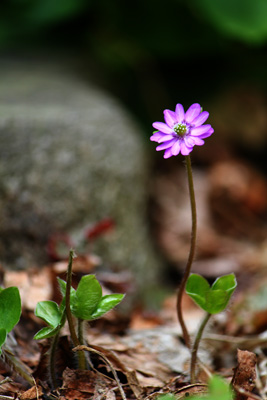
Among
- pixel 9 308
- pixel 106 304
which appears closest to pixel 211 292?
pixel 106 304

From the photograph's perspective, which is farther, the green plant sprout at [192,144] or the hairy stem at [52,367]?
the hairy stem at [52,367]

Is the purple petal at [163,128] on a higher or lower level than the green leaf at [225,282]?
higher

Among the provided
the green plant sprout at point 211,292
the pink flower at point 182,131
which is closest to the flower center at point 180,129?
the pink flower at point 182,131

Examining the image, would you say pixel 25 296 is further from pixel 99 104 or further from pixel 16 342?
pixel 99 104

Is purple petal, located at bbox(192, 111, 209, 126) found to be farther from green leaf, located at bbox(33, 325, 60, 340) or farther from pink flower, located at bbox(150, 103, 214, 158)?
green leaf, located at bbox(33, 325, 60, 340)

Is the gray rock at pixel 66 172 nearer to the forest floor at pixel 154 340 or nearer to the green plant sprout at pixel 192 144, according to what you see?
the forest floor at pixel 154 340

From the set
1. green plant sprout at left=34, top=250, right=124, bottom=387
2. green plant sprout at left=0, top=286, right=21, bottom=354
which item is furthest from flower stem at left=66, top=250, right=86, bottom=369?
green plant sprout at left=0, top=286, right=21, bottom=354
